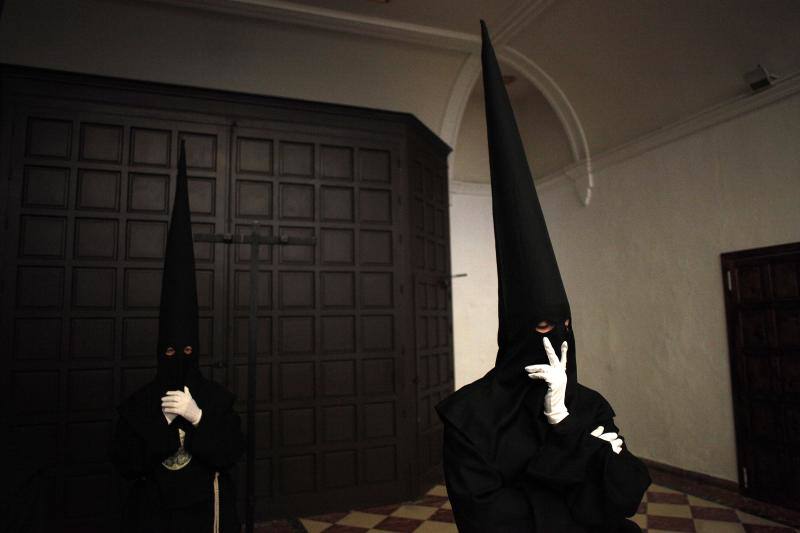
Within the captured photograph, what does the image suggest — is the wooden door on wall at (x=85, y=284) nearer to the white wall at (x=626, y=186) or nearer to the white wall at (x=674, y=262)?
the white wall at (x=626, y=186)

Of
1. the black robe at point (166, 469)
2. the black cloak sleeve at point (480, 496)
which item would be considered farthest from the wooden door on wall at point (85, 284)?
the black cloak sleeve at point (480, 496)

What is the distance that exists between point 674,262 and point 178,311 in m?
5.45

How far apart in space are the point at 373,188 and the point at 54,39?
323cm

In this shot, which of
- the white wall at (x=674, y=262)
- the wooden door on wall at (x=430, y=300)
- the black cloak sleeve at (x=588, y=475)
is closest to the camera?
the black cloak sleeve at (x=588, y=475)

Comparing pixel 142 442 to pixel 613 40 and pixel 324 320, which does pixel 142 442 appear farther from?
pixel 613 40

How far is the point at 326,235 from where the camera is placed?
5.68 metres

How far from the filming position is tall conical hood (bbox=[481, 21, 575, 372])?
202 centimetres

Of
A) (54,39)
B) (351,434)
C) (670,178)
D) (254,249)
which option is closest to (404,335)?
(351,434)

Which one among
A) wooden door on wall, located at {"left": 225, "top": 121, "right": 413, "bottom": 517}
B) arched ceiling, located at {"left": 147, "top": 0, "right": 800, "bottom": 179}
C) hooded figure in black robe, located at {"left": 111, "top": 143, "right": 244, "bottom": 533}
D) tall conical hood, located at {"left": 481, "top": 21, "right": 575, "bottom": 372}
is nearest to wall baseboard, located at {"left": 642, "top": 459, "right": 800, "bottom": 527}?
wooden door on wall, located at {"left": 225, "top": 121, "right": 413, "bottom": 517}

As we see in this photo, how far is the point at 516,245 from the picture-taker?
2.10 m

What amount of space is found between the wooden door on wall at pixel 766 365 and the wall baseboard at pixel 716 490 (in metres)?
0.10

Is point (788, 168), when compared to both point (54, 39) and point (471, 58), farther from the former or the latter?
point (54, 39)

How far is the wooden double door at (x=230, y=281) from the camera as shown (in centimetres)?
469

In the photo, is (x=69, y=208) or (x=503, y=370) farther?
(x=69, y=208)
